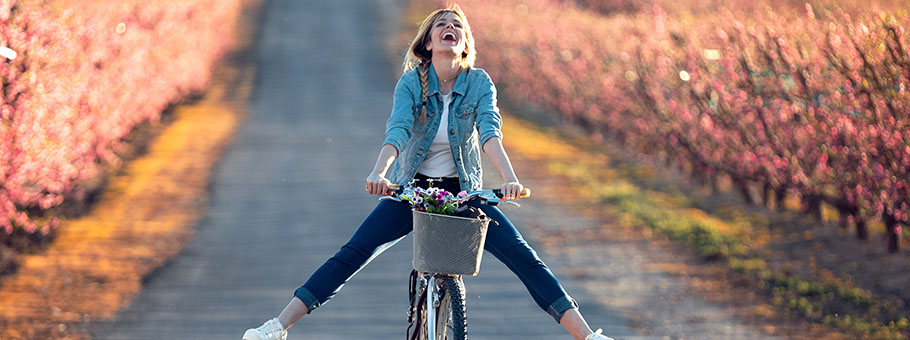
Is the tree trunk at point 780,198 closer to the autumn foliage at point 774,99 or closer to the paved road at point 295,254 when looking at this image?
the autumn foliage at point 774,99

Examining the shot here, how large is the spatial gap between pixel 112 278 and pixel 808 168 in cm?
680

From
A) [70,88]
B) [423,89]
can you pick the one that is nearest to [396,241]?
[423,89]

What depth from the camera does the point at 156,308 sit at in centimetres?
856

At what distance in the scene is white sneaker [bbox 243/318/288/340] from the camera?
4688 millimetres

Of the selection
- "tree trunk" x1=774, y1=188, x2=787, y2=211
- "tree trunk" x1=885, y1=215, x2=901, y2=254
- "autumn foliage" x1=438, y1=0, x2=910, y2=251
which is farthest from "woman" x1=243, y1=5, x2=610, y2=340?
"tree trunk" x1=774, y1=188, x2=787, y2=211

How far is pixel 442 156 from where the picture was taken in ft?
16.4

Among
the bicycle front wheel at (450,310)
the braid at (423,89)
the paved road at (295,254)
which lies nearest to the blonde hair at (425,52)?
the braid at (423,89)

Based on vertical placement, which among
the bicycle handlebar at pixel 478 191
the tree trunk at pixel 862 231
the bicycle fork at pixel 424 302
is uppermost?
the bicycle handlebar at pixel 478 191

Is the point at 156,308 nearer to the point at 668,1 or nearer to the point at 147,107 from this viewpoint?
the point at 147,107

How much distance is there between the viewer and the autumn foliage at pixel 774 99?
8.70 metres

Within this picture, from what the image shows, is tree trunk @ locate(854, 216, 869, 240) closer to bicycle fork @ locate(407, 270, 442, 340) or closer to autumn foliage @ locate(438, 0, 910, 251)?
autumn foliage @ locate(438, 0, 910, 251)

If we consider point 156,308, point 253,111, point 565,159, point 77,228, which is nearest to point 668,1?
point 565,159

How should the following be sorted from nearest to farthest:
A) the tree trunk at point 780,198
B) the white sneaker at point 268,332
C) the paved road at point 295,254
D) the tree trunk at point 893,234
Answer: the white sneaker at point 268,332 → the paved road at point 295,254 → the tree trunk at point 893,234 → the tree trunk at point 780,198

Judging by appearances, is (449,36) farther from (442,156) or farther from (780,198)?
(780,198)
